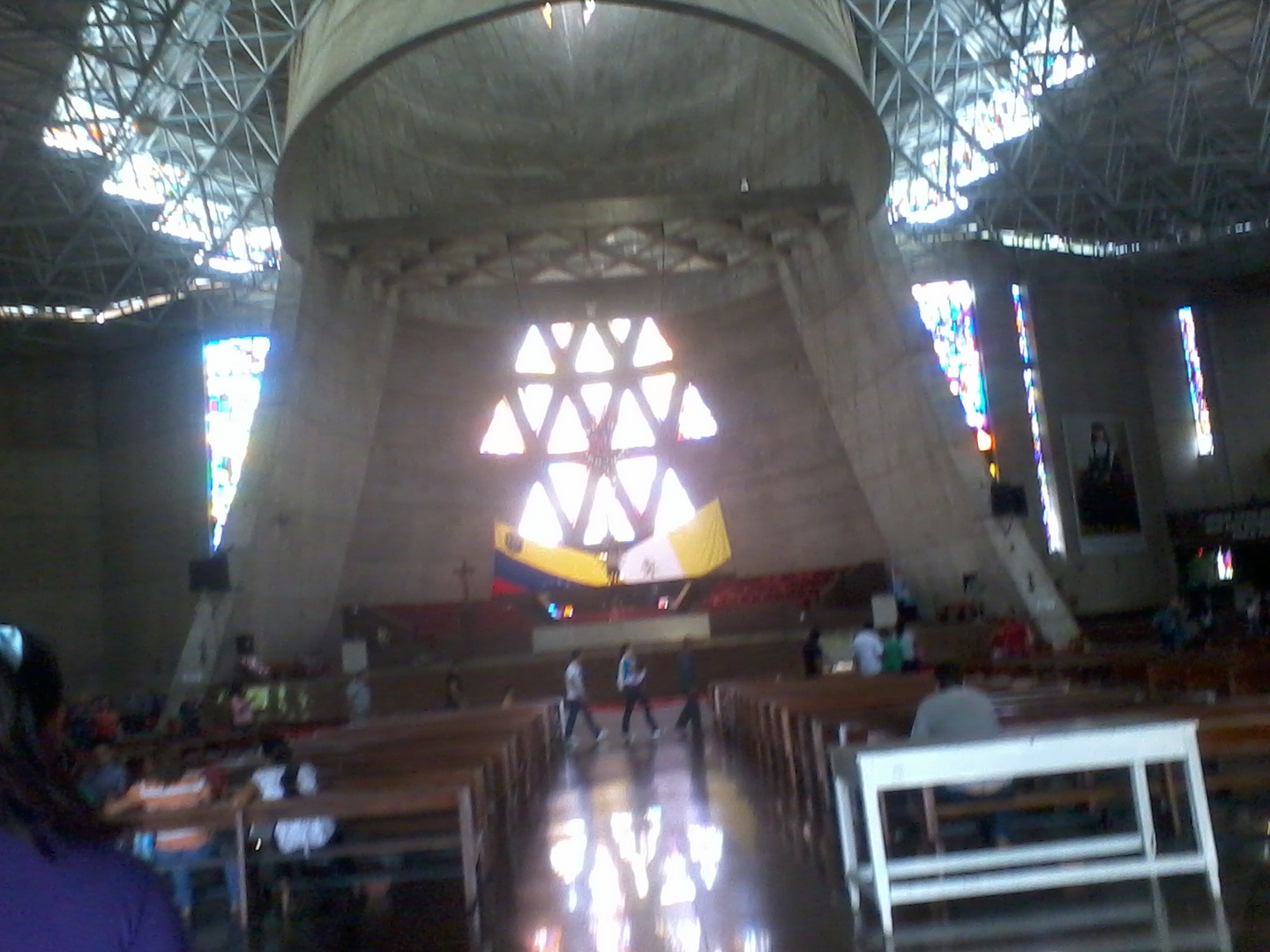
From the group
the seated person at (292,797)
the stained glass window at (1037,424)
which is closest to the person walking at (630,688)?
the seated person at (292,797)

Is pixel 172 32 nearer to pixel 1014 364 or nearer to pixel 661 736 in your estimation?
pixel 661 736

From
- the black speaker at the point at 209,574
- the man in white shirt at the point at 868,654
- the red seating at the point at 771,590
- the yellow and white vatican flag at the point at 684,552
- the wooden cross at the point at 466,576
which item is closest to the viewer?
the man in white shirt at the point at 868,654

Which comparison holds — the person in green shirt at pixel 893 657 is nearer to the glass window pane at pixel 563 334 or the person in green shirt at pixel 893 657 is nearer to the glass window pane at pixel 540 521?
the glass window pane at pixel 540 521

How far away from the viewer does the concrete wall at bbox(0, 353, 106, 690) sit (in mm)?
21969

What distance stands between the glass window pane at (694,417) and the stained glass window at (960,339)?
17.1 feet

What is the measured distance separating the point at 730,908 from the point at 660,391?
19269 millimetres

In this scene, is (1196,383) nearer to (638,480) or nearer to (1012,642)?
(638,480)

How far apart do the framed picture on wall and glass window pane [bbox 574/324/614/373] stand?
9937 mm

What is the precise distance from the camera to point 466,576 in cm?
2148

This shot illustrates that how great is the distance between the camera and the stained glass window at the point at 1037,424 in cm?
2353

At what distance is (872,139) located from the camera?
587 inches

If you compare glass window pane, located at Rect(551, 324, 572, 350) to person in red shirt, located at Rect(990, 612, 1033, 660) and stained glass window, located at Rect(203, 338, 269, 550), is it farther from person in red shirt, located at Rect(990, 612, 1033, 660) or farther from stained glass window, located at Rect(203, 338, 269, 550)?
person in red shirt, located at Rect(990, 612, 1033, 660)

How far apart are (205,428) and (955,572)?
1488 centimetres

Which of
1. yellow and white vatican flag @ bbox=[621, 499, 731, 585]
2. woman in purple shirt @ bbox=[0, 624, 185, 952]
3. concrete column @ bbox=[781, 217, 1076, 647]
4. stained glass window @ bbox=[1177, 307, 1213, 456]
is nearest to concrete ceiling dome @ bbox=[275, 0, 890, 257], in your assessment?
concrete column @ bbox=[781, 217, 1076, 647]
